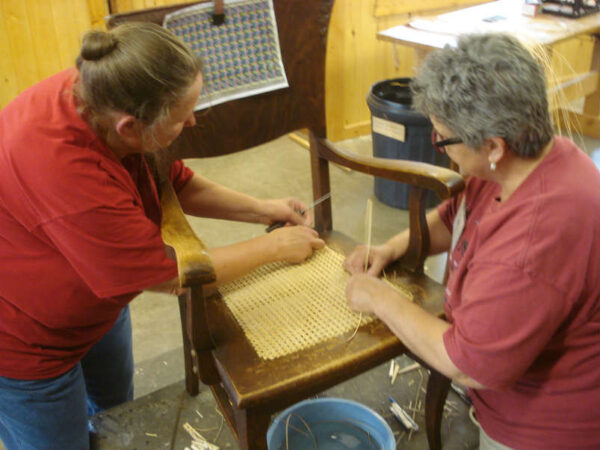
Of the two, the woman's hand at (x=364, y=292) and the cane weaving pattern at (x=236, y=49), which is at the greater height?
the cane weaving pattern at (x=236, y=49)

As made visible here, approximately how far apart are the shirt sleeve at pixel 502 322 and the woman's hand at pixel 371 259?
42cm

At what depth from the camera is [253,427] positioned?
113 cm

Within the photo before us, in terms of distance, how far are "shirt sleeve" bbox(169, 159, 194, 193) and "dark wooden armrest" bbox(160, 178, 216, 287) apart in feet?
0.61

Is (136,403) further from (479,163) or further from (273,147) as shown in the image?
(273,147)

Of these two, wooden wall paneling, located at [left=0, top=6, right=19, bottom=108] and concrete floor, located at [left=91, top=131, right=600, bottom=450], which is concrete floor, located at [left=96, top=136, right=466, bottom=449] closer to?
concrete floor, located at [left=91, top=131, right=600, bottom=450]

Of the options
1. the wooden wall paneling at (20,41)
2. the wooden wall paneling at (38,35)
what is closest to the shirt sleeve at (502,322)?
the wooden wall paneling at (38,35)

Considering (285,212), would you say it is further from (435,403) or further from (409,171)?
(435,403)

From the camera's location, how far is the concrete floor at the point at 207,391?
5.43 feet

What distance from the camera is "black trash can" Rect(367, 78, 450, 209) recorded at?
2.82m

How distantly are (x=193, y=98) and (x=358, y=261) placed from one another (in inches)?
23.2

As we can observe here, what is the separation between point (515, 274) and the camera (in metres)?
0.93

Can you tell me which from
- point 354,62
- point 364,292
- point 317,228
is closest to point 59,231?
point 364,292

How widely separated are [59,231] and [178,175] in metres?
0.53

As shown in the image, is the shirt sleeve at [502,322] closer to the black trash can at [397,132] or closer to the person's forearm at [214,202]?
the person's forearm at [214,202]
